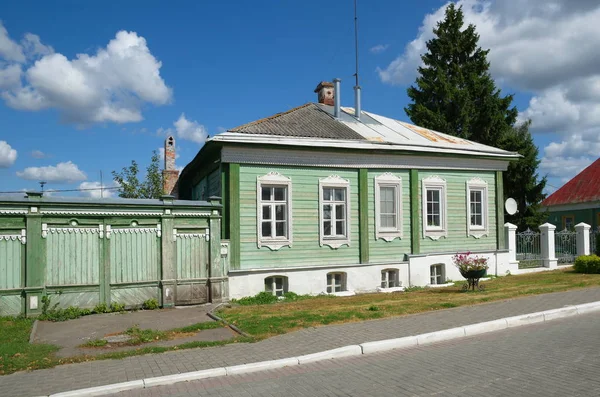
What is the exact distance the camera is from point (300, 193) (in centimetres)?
1534

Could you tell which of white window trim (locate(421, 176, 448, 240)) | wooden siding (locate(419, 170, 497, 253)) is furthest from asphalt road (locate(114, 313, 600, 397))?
wooden siding (locate(419, 170, 497, 253))

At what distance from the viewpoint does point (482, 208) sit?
62.1 ft

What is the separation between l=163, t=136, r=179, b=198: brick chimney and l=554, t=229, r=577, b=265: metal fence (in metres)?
17.8

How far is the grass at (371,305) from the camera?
10172 millimetres

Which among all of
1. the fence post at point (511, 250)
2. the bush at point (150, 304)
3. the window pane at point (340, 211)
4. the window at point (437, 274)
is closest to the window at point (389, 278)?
the window at point (437, 274)

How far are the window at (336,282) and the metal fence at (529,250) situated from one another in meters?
9.06

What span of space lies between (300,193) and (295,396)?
32.1ft

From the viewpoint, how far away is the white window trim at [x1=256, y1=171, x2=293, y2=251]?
1462 centimetres

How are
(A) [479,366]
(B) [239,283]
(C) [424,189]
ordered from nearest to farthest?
(A) [479,366] → (B) [239,283] → (C) [424,189]

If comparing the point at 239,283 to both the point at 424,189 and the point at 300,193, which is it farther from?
the point at 424,189

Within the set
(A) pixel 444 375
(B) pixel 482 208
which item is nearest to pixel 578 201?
(B) pixel 482 208

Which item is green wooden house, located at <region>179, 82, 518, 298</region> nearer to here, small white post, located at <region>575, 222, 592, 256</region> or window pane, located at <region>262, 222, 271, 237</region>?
window pane, located at <region>262, 222, 271, 237</region>

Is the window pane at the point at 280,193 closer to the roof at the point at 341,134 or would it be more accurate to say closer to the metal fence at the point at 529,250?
the roof at the point at 341,134

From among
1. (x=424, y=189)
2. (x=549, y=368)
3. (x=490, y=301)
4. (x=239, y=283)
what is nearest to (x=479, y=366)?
(x=549, y=368)
